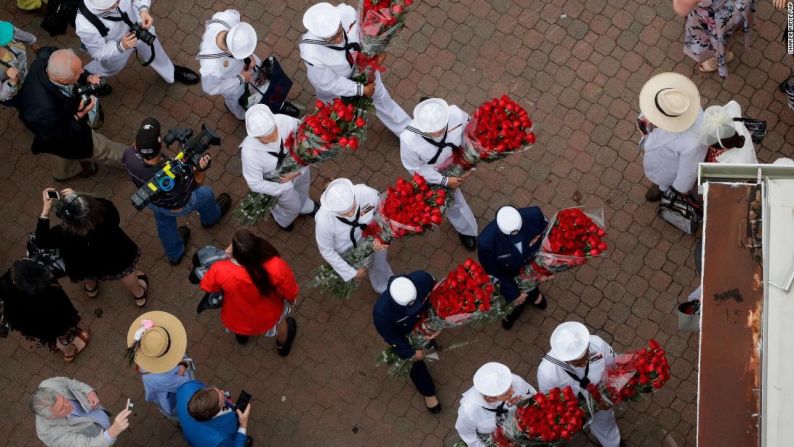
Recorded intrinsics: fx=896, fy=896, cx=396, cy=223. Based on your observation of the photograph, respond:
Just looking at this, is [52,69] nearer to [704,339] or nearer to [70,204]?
[70,204]

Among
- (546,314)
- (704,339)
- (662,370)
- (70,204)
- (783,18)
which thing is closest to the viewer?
(704,339)

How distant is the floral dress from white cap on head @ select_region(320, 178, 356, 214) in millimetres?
4286

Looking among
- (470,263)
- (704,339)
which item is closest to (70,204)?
(470,263)

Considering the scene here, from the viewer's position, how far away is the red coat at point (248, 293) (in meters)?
7.94

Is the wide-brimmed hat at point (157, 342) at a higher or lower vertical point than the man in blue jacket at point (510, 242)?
lower

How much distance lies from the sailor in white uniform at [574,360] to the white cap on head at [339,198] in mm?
2093

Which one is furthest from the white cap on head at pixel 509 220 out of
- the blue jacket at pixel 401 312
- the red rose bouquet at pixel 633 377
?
the red rose bouquet at pixel 633 377

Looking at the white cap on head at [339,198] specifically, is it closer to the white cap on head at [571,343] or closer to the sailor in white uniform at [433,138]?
the sailor in white uniform at [433,138]

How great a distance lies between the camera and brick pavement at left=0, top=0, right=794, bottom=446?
30.1 feet

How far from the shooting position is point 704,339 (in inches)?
253

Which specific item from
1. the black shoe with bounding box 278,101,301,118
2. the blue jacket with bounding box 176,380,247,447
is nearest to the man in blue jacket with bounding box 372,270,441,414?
the blue jacket with bounding box 176,380,247,447

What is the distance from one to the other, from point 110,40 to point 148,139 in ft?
6.33

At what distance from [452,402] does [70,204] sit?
4159 mm

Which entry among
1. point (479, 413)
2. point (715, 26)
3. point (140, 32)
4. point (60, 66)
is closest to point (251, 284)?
point (479, 413)
